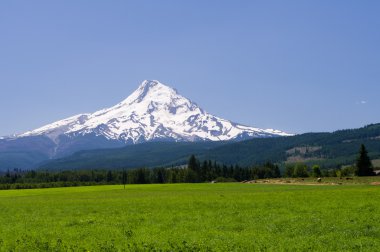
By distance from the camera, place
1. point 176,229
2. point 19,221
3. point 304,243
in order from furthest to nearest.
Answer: point 19,221 → point 176,229 → point 304,243

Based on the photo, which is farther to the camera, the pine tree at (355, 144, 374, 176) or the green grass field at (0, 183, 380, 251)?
the pine tree at (355, 144, 374, 176)

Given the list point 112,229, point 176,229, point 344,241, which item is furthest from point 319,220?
point 112,229

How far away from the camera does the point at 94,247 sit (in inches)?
952

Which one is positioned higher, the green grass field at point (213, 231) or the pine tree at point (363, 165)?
the pine tree at point (363, 165)

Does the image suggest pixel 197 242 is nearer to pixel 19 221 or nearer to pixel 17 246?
pixel 17 246

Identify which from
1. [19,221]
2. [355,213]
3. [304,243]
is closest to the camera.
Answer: [304,243]

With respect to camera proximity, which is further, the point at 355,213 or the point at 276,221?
the point at 355,213

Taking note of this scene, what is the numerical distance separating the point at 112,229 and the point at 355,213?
18070mm

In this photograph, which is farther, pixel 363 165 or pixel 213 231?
pixel 363 165

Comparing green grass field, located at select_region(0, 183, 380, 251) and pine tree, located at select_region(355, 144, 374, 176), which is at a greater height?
pine tree, located at select_region(355, 144, 374, 176)

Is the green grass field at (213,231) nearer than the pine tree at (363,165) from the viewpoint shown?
Yes

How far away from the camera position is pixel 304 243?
23.0m

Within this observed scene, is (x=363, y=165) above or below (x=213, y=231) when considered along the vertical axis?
above

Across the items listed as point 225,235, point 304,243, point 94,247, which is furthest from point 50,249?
point 304,243
